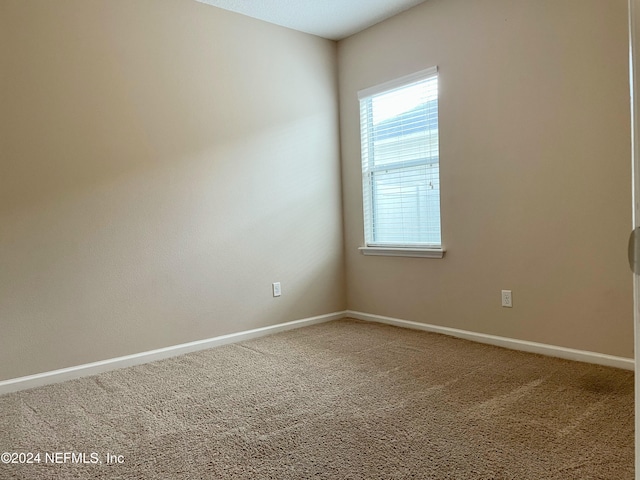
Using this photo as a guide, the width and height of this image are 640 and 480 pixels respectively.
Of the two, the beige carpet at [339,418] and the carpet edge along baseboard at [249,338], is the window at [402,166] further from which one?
the beige carpet at [339,418]

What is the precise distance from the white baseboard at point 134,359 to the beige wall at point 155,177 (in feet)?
0.17

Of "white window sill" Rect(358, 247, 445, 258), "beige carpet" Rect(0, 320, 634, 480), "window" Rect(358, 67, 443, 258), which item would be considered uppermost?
"window" Rect(358, 67, 443, 258)

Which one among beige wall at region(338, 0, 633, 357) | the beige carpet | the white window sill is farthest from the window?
the beige carpet

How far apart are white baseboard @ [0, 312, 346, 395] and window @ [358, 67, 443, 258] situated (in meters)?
1.08

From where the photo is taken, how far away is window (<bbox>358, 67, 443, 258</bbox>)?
12.2ft

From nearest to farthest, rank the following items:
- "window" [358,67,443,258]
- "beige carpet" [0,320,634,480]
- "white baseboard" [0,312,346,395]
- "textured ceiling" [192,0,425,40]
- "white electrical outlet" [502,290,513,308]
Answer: "beige carpet" [0,320,634,480] < "white baseboard" [0,312,346,395] < "white electrical outlet" [502,290,513,308] < "textured ceiling" [192,0,425,40] < "window" [358,67,443,258]

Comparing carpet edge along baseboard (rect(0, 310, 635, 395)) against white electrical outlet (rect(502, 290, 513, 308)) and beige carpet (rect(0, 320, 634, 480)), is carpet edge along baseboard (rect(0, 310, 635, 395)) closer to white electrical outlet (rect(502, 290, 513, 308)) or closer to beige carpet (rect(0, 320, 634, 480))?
beige carpet (rect(0, 320, 634, 480))

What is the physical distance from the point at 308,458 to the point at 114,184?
2.26m

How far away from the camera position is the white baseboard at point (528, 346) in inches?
109

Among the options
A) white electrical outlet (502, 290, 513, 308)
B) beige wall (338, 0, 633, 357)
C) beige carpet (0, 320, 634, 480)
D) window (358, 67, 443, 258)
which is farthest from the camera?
window (358, 67, 443, 258)

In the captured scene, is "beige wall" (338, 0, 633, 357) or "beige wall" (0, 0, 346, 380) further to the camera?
"beige wall" (0, 0, 346, 380)

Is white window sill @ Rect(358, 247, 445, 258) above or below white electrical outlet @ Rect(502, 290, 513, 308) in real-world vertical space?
above

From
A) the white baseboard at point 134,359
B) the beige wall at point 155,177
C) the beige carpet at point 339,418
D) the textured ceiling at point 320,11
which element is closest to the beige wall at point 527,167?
the textured ceiling at point 320,11

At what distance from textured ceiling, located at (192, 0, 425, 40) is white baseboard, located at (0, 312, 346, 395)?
2562mm
